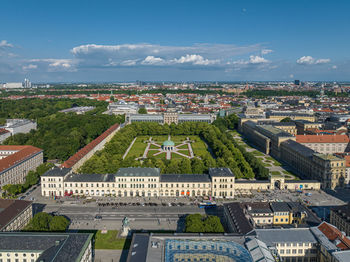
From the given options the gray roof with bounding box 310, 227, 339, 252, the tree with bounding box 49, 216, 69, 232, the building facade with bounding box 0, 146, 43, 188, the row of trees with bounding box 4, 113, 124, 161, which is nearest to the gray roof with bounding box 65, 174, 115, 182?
the building facade with bounding box 0, 146, 43, 188

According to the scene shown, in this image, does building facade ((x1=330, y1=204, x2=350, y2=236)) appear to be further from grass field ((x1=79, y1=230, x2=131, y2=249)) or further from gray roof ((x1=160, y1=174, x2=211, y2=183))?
grass field ((x1=79, y1=230, x2=131, y2=249))

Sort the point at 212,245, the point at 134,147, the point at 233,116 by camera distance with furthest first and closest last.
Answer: the point at 233,116 < the point at 134,147 < the point at 212,245

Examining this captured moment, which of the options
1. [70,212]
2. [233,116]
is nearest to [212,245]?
[70,212]

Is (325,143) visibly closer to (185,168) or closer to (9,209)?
(185,168)

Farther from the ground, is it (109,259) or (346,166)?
(346,166)

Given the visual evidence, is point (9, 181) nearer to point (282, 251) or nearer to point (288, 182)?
point (282, 251)

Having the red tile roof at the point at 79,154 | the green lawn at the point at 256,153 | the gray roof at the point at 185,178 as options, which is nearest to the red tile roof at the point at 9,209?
the red tile roof at the point at 79,154

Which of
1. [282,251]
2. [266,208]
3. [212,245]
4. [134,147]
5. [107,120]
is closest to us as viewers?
[212,245]
